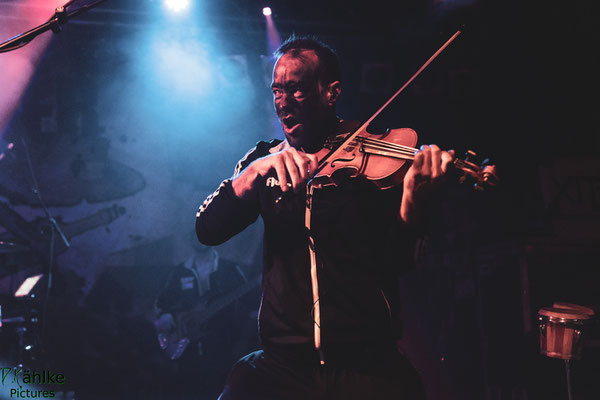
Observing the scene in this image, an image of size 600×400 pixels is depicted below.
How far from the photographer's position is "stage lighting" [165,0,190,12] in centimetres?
505

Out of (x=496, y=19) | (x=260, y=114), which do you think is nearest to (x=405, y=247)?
(x=496, y=19)

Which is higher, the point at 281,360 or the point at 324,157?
the point at 324,157

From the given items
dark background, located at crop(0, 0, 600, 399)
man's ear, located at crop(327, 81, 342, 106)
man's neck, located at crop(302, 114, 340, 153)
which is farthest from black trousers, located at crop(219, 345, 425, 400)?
dark background, located at crop(0, 0, 600, 399)

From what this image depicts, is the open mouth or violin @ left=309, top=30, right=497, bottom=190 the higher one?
the open mouth

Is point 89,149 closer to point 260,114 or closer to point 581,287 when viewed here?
point 260,114

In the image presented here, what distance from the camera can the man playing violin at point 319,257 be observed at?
132 centimetres

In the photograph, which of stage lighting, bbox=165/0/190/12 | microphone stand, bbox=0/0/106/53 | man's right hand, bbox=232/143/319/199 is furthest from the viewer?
stage lighting, bbox=165/0/190/12

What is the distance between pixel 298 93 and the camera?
5.44 feet

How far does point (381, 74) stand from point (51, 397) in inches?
189

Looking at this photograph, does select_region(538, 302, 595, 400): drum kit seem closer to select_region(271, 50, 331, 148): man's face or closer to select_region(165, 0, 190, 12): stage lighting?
select_region(271, 50, 331, 148): man's face

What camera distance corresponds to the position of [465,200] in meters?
4.89

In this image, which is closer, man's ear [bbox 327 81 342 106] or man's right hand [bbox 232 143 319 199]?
man's right hand [bbox 232 143 319 199]

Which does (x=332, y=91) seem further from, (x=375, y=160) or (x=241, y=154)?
(x=241, y=154)

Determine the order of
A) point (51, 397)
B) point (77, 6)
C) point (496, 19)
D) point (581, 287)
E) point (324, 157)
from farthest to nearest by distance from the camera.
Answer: point (496, 19), point (51, 397), point (581, 287), point (77, 6), point (324, 157)
